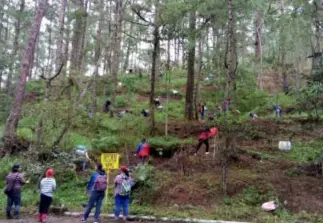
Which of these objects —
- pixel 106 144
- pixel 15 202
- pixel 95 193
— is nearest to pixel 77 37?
pixel 106 144

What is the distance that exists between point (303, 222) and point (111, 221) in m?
4.62

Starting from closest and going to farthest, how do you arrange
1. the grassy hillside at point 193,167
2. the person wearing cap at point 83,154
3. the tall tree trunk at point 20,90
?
1. the grassy hillside at point 193,167
2. the person wearing cap at point 83,154
3. the tall tree trunk at point 20,90

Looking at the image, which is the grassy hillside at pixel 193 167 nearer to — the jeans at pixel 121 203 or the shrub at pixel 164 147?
the shrub at pixel 164 147

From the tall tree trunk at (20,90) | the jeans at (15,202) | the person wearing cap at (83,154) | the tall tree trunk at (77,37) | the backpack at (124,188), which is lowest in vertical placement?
the jeans at (15,202)

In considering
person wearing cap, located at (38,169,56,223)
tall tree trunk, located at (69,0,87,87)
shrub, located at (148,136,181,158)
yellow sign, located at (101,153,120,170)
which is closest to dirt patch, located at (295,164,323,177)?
shrub, located at (148,136,181,158)

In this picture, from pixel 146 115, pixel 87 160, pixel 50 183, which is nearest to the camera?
pixel 50 183

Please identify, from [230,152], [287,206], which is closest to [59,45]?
[230,152]

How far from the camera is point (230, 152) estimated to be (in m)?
14.8

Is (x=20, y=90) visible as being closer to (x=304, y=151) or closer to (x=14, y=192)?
(x=14, y=192)

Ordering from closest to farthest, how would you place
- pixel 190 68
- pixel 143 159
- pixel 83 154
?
pixel 83 154 → pixel 143 159 → pixel 190 68

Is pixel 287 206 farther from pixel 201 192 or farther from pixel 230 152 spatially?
pixel 230 152

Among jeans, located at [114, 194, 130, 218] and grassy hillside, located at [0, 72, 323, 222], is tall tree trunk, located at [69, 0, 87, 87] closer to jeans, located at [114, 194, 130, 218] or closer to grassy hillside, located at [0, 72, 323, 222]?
grassy hillside, located at [0, 72, 323, 222]

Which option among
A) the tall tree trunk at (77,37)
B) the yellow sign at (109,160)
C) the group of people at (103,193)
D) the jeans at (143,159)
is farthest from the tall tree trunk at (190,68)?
the group of people at (103,193)

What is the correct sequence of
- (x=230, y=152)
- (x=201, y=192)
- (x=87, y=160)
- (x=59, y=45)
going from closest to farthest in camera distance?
(x=201, y=192), (x=230, y=152), (x=87, y=160), (x=59, y=45)
